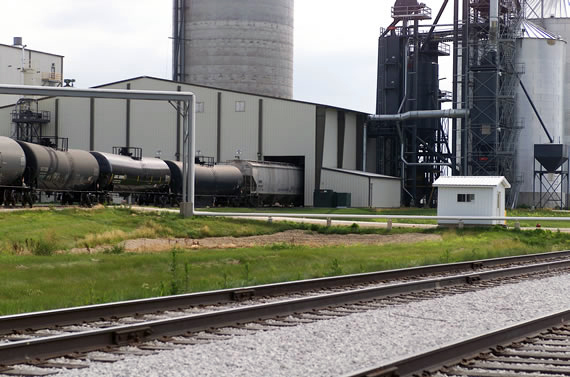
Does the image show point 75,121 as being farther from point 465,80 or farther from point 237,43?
point 465,80

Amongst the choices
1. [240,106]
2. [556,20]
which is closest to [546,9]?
[556,20]

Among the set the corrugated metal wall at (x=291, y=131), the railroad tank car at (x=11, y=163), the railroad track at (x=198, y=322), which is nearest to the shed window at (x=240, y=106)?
the corrugated metal wall at (x=291, y=131)

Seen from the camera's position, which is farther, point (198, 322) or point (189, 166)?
point (189, 166)

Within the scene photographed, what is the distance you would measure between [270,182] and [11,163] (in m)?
27.2

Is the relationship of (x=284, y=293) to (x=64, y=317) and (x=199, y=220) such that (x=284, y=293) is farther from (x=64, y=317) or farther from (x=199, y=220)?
(x=199, y=220)

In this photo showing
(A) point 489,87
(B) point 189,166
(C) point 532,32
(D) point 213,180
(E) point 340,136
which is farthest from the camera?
(C) point 532,32

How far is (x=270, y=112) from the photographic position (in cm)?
6825

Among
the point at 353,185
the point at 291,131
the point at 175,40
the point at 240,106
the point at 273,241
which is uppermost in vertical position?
the point at 175,40

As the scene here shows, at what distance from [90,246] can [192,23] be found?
5394cm

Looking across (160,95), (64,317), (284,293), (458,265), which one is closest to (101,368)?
(64,317)

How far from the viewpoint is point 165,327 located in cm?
1025

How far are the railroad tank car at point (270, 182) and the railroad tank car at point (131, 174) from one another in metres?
8.66

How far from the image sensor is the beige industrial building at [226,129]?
67.8 metres

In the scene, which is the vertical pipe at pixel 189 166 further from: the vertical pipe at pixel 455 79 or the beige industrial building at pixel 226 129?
the vertical pipe at pixel 455 79
